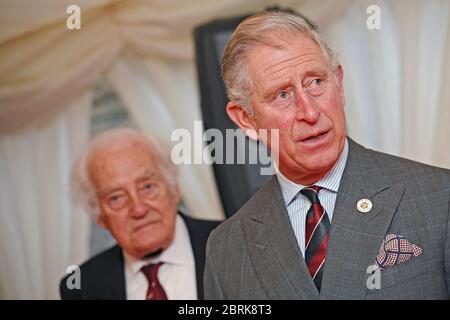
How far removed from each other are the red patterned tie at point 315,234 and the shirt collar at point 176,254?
69 cm

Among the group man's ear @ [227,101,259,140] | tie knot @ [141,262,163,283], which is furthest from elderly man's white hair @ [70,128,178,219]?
man's ear @ [227,101,259,140]

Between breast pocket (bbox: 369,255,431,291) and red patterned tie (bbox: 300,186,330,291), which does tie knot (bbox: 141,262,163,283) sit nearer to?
red patterned tie (bbox: 300,186,330,291)

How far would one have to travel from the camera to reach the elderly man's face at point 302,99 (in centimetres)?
169

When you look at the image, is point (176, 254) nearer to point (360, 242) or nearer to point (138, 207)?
point (138, 207)

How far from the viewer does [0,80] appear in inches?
113

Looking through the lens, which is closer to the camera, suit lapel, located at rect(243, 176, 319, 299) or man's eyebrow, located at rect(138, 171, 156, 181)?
suit lapel, located at rect(243, 176, 319, 299)

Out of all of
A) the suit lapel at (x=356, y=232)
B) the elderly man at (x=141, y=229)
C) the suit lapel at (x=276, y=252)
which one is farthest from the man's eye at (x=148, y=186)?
the suit lapel at (x=356, y=232)

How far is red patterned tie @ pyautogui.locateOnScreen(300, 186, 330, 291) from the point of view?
1726 mm

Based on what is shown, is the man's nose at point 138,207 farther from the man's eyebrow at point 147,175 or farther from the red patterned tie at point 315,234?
the red patterned tie at point 315,234

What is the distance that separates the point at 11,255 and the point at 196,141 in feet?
2.88

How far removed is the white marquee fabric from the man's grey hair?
2.22 feet

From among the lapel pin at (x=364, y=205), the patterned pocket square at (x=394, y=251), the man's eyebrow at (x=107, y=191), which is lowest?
the patterned pocket square at (x=394, y=251)

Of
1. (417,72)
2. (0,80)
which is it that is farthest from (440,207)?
(0,80)

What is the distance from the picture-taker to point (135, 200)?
8.01ft
